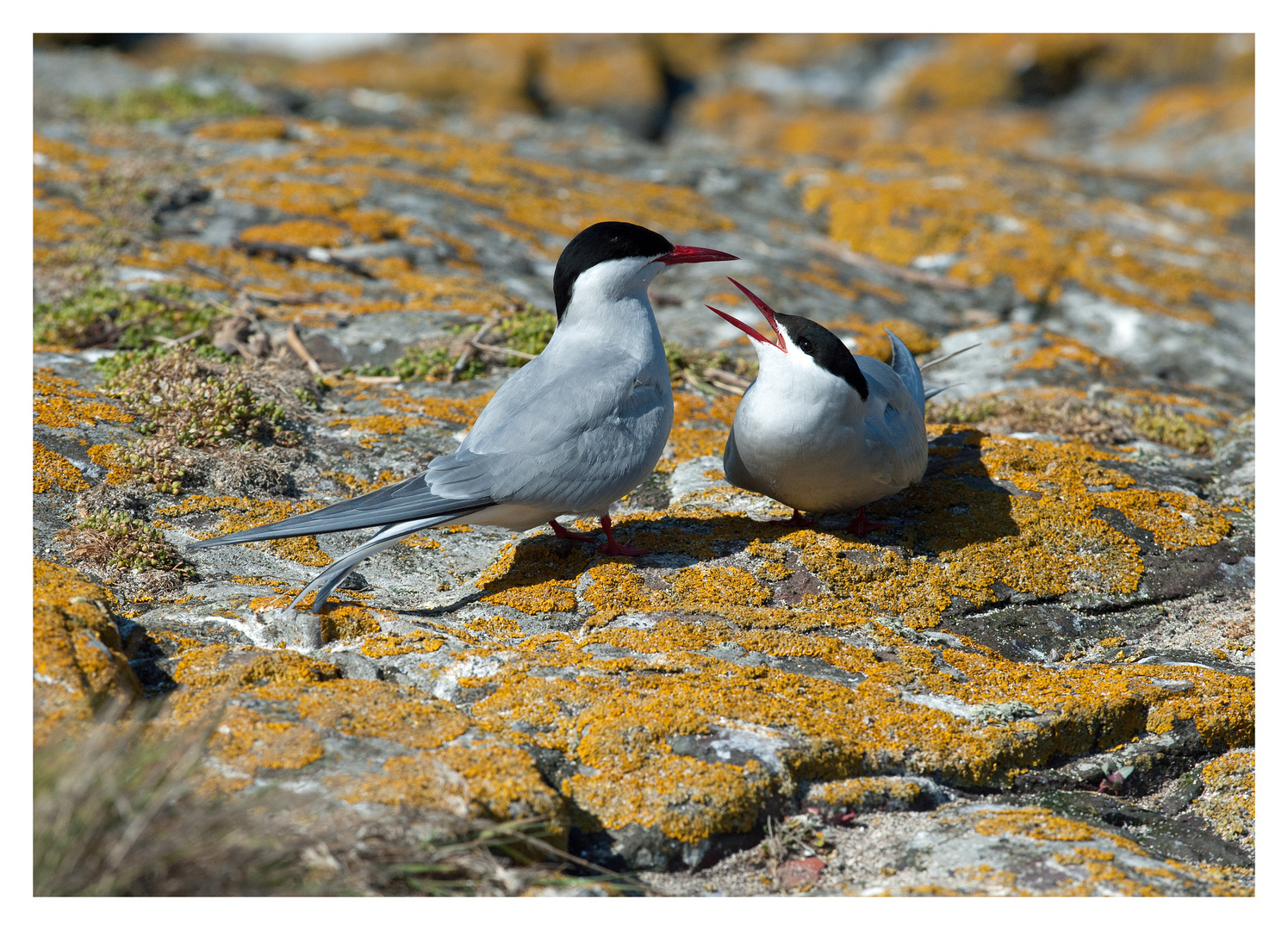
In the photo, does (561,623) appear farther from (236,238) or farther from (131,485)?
(236,238)

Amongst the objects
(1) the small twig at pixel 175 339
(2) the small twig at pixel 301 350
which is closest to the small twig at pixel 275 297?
(2) the small twig at pixel 301 350

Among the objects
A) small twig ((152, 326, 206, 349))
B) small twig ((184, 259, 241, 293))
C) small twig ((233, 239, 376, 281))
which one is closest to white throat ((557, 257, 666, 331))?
small twig ((152, 326, 206, 349))

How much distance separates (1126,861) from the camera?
2.45 m

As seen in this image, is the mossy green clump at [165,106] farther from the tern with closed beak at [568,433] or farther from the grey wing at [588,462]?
the grey wing at [588,462]

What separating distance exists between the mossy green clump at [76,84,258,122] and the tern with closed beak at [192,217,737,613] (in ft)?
23.8

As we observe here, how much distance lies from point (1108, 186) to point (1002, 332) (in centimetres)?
453

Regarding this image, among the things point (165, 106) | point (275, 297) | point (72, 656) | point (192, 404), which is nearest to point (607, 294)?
point (192, 404)

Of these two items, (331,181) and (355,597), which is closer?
(355,597)

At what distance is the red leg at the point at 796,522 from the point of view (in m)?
3.98

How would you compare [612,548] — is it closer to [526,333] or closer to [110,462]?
[110,462]

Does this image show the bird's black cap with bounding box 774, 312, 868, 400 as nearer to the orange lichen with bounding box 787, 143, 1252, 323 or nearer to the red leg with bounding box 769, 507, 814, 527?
the red leg with bounding box 769, 507, 814, 527

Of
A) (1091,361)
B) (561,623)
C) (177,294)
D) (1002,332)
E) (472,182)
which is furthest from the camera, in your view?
(472,182)

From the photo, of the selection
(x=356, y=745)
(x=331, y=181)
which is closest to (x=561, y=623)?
(x=356, y=745)

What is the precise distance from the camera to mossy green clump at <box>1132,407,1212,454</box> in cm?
525
